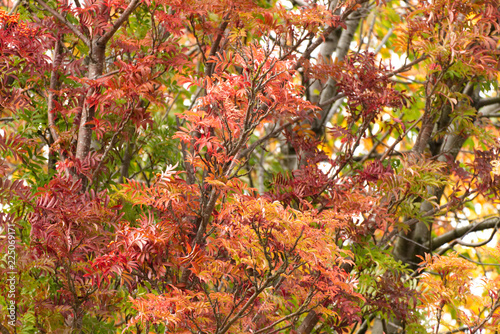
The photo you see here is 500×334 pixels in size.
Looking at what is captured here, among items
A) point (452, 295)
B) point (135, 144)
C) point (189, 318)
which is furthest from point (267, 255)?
point (135, 144)

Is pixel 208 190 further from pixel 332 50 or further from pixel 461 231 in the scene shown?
pixel 461 231

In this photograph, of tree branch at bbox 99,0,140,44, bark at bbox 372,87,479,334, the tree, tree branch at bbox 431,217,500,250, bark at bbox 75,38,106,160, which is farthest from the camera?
tree branch at bbox 431,217,500,250

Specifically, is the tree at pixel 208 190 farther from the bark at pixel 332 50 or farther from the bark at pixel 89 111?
the bark at pixel 332 50

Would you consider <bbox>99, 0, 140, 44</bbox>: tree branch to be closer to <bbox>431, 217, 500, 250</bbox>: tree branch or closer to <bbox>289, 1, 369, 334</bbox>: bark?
<bbox>289, 1, 369, 334</bbox>: bark

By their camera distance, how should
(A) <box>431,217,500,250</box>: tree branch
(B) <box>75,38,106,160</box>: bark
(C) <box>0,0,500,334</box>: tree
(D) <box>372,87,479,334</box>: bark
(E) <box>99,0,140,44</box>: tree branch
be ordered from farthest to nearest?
(A) <box>431,217,500,250</box>: tree branch
(D) <box>372,87,479,334</box>: bark
(B) <box>75,38,106,160</box>: bark
(E) <box>99,0,140,44</box>: tree branch
(C) <box>0,0,500,334</box>: tree

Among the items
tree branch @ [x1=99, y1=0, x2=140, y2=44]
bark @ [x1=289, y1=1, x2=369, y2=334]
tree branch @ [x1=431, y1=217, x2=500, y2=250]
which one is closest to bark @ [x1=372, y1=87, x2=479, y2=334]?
tree branch @ [x1=431, y1=217, x2=500, y2=250]

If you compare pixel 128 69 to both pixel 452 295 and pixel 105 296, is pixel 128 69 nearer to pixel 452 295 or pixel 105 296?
pixel 105 296

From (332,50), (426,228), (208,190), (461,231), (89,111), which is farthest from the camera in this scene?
(426,228)

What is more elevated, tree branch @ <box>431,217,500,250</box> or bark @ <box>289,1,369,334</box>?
bark @ <box>289,1,369,334</box>

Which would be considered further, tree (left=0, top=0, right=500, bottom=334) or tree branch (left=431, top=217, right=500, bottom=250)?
tree branch (left=431, top=217, right=500, bottom=250)

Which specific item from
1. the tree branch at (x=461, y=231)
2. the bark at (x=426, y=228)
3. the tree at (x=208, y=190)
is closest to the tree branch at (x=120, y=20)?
A: the tree at (x=208, y=190)

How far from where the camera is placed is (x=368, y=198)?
8.46 feet

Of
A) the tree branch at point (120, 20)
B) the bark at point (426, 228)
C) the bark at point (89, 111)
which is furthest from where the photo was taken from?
the bark at point (426, 228)

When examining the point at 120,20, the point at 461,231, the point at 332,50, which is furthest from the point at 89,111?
the point at 461,231
